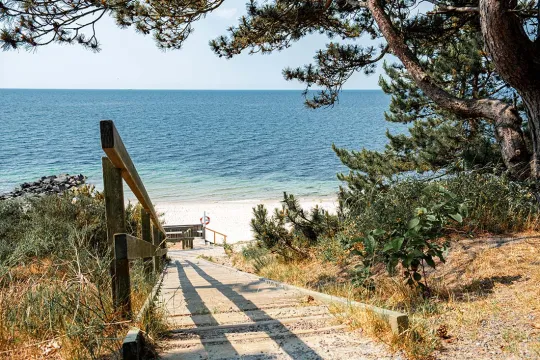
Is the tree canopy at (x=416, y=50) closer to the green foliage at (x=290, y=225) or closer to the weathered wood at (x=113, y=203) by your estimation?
the green foliage at (x=290, y=225)

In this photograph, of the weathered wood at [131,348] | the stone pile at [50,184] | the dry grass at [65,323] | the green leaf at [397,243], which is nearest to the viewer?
the weathered wood at [131,348]

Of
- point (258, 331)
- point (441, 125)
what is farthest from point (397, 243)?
point (441, 125)

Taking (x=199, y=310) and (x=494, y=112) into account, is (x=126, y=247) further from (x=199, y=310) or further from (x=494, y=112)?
(x=494, y=112)

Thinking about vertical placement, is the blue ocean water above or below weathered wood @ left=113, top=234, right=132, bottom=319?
below

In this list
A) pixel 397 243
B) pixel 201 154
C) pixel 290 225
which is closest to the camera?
pixel 397 243

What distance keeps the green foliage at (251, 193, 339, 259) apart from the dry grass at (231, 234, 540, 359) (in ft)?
5.45

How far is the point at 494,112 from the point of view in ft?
18.0

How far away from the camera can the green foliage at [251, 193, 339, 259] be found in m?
6.96

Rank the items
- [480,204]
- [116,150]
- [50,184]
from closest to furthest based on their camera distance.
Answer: [116,150]
[480,204]
[50,184]

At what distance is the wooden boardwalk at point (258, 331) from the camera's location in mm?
2422

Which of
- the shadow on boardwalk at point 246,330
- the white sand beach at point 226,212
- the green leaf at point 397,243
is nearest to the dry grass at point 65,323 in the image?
the shadow on boardwalk at point 246,330

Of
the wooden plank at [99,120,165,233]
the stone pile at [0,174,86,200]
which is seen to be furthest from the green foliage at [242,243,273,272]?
the stone pile at [0,174,86,200]

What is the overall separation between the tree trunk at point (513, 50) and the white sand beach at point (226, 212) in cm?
1539

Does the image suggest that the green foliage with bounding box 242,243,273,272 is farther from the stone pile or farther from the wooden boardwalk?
the stone pile
